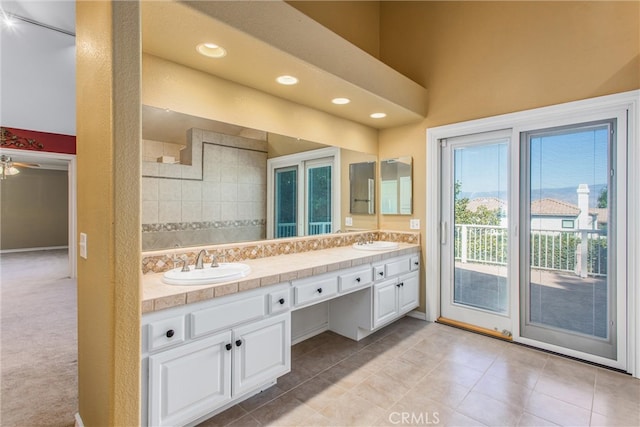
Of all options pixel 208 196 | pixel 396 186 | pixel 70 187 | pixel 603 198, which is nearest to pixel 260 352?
pixel 208 196

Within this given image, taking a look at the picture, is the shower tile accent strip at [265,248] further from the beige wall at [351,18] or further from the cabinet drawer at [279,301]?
the beige wall at [351,18]

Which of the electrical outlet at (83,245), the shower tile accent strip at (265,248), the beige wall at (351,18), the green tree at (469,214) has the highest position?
the beige wall at (351,18)

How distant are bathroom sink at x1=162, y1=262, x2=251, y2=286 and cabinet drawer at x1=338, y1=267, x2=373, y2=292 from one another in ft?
2.70

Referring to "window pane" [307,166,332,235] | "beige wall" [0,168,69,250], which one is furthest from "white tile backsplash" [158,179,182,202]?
"beige wall" [0,168,69,250]

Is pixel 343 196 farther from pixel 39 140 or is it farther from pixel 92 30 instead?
pixel 39 140

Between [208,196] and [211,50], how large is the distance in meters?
0.97

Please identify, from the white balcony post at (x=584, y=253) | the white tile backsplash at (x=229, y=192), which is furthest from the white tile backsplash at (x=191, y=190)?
the white balcony post at (x=584, y=253)

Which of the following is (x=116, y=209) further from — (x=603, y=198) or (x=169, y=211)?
(x=603, y=198)

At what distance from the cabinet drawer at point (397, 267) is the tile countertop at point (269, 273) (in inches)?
3.0

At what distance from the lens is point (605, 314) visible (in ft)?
8.13

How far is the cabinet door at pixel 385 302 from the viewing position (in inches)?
111

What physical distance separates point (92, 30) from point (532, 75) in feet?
10.5

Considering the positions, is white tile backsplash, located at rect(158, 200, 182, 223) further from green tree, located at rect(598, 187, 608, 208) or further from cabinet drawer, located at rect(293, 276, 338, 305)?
green tree, located at rect(598, 187, 608, 208)

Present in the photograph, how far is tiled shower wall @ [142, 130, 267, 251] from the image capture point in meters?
2.04
